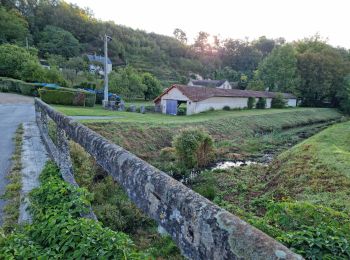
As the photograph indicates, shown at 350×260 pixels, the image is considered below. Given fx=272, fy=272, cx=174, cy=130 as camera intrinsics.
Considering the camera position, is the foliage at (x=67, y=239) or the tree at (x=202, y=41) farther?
the tree at (x=202, y=41)

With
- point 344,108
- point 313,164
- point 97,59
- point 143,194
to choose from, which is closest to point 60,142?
point 143,194

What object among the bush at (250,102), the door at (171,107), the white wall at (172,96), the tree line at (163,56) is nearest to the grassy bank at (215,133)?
the white wall at (172,96)

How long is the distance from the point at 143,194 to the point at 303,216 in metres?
3.81

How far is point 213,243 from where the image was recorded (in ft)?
5.17

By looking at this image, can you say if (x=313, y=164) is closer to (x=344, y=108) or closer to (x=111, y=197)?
(x=111, y=197)

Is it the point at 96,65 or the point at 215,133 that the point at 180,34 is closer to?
the point at 96,65

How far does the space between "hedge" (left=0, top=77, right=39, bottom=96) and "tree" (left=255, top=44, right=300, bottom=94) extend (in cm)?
4434

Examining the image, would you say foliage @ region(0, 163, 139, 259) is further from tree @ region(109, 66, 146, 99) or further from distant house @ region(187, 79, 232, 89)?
distant house @ region(187, 79, 232, 89)

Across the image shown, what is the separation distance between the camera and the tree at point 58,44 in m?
70.1

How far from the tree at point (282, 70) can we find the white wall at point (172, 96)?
3134 centimetres

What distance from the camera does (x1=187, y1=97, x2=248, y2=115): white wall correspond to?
3172 cm

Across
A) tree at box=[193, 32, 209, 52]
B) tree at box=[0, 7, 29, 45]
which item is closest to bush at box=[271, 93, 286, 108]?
tree at box=[0, 7, 29, 45]

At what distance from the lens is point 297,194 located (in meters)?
10.4

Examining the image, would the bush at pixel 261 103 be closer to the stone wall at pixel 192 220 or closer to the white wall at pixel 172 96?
the white wall at pixel 172 96
